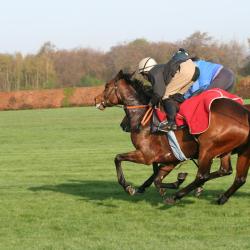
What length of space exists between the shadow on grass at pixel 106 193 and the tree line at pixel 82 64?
80.7 m

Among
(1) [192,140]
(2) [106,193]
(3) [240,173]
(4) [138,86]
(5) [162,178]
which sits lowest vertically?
(2) [106,193]

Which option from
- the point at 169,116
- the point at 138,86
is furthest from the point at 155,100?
the point at 138,86

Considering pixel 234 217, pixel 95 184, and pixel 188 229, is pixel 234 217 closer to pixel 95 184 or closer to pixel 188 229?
pixel 188 229

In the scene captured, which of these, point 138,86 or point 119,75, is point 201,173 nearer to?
point 138,86

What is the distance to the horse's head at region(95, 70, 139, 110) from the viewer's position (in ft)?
36.1

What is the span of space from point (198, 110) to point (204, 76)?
1.35 metres

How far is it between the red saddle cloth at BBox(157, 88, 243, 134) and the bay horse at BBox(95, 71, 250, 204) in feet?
0.32

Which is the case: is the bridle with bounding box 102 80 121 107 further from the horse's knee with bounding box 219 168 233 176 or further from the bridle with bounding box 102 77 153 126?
the horse's knee with bounding box 219 168 233 176

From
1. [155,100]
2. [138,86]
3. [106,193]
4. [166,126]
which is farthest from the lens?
[106,193]

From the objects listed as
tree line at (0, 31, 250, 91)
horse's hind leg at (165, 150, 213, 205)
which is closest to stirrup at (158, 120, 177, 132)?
horse's hind leg at (165, 150, 213, 205)

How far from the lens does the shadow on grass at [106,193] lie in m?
11.0

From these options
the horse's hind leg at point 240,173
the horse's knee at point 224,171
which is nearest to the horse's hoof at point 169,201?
the horse's hind leg at point 240,173

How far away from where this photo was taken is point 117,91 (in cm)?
1105

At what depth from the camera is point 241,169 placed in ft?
34.0
